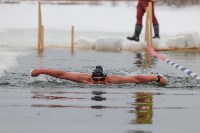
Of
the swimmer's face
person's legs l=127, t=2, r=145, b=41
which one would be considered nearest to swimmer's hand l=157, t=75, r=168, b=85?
the swimmer's face

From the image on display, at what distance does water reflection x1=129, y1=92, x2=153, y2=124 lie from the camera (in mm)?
10398

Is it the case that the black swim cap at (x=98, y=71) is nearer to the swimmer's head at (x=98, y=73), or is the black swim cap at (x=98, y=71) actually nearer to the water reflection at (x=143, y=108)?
the swimmer's head at (x=98, y=73)

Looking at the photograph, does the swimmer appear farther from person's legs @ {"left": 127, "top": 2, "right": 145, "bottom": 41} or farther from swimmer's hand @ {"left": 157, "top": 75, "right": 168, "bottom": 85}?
person's legs @ {"left": 127, "top": 2, "right": 145, "bottom": 41}

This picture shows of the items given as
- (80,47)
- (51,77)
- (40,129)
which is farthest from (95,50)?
(40,129)

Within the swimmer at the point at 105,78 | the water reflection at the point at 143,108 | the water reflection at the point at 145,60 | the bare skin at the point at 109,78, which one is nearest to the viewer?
the water reflection at the point at 143,108

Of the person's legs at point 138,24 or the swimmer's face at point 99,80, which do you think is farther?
the person's legs at point 138,24

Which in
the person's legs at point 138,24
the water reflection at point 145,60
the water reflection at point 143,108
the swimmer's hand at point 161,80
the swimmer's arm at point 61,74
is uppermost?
the person's legs at point 138,24

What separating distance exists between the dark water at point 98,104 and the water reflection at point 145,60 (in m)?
0.61

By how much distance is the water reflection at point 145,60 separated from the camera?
2017 cm

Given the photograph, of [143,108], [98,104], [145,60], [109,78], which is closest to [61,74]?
[109,78]

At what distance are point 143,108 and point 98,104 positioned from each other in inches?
33.8

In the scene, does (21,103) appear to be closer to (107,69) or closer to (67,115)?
(67,115)

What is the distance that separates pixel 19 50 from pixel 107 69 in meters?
7.61

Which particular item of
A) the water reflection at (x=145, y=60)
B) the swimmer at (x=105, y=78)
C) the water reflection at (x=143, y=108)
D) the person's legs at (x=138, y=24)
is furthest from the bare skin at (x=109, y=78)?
the person's legs at (x=138, y=24)
